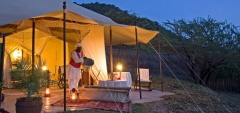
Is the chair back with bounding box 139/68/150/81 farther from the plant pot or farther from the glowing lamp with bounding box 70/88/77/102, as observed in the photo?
the plant pot

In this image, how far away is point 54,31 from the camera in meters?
7.71

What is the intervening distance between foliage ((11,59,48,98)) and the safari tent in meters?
1.45

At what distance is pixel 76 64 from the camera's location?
6266mm

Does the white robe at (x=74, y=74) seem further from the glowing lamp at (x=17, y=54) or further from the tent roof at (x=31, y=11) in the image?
the glowing lamp at (x=17, y=54)

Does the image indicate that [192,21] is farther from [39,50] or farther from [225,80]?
[39,50]

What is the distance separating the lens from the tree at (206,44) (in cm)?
1026

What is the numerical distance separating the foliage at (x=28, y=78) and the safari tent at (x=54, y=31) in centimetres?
145

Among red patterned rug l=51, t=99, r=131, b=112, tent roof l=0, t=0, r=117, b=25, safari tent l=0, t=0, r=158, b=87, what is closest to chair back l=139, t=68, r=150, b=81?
safari tent l=0, t=0, r=158, b=87

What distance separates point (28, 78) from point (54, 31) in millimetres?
3532

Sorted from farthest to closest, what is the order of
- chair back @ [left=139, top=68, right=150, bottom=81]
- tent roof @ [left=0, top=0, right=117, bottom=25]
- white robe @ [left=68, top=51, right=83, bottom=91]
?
chair back @ [left=139, top=68, right=150, bottom=81]
white robe @ [left=68, top=51, right=83, bottom=91]
tent roof @ [left=0, top=0, right=117, bottom=25]

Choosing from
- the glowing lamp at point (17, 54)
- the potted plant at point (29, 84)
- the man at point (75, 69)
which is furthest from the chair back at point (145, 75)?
the potted plant at point (29, 84)

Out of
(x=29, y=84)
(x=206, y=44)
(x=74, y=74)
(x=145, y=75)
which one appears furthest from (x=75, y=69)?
(x=206, y=44)

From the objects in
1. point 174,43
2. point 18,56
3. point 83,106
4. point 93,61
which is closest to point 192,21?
point 174,43

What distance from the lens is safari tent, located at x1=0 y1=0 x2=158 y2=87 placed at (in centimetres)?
626
